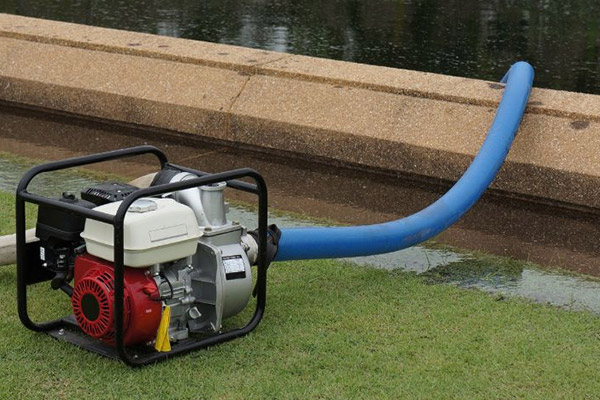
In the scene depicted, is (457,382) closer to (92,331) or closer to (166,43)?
(92,331)

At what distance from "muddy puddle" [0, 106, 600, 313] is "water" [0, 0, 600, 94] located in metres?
3.08

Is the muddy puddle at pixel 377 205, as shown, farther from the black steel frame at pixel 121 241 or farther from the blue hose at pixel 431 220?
the black steel frame at pixel 121 241

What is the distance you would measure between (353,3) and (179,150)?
6.72 m

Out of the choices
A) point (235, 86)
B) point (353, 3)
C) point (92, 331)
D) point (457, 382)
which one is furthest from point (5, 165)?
point (353, 3)

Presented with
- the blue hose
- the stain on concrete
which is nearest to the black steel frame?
the blue hose

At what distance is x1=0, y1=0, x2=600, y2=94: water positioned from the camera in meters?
10.7

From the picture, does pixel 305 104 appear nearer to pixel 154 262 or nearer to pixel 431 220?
pixel 431 220

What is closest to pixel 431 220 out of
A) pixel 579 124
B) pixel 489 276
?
pixel 489 276

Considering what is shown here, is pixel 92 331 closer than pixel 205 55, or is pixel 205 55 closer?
pixel 92 331

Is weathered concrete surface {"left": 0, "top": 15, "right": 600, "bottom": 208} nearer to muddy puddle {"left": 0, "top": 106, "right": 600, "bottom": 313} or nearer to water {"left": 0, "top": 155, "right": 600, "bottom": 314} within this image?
muddy puddle {"left": 0, "top": 106, "right": 600, "bottom": 313}

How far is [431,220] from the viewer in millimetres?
5660

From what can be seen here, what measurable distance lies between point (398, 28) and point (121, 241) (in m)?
8.63

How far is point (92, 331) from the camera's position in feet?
14.2

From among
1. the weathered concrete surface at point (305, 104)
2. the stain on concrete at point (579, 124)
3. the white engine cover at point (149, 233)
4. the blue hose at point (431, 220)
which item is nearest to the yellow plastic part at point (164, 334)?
the white engine cover at point (149, 233)
